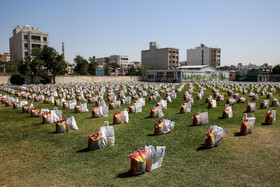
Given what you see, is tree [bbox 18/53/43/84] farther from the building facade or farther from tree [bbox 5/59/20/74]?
the building facade

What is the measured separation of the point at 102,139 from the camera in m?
7.50

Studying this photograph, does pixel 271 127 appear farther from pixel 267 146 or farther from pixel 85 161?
pixel 85 161

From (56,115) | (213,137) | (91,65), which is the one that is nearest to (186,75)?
(91,65)

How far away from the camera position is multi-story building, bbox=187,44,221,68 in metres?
120

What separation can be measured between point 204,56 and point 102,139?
122 metres

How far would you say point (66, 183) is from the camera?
17.0 feet

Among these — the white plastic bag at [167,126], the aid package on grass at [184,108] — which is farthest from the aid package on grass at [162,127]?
the aid package on grass at [184,108]

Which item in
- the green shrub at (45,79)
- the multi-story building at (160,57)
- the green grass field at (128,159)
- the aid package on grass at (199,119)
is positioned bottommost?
the green grass field at (128,159)

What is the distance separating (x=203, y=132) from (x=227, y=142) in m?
1.41

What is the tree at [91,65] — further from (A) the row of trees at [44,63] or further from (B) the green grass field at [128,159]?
(B) the green grass field at [128,159]

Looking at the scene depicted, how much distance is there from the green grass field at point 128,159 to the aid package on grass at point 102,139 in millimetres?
235

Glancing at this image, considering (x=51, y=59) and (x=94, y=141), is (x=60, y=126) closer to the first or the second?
(x=94, y=141)

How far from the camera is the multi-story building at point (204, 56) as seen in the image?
12006 cm

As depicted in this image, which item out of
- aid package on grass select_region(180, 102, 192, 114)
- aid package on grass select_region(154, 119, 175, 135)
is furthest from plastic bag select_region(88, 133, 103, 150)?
aid package on grass select_region(180, 102, 192, 114)
